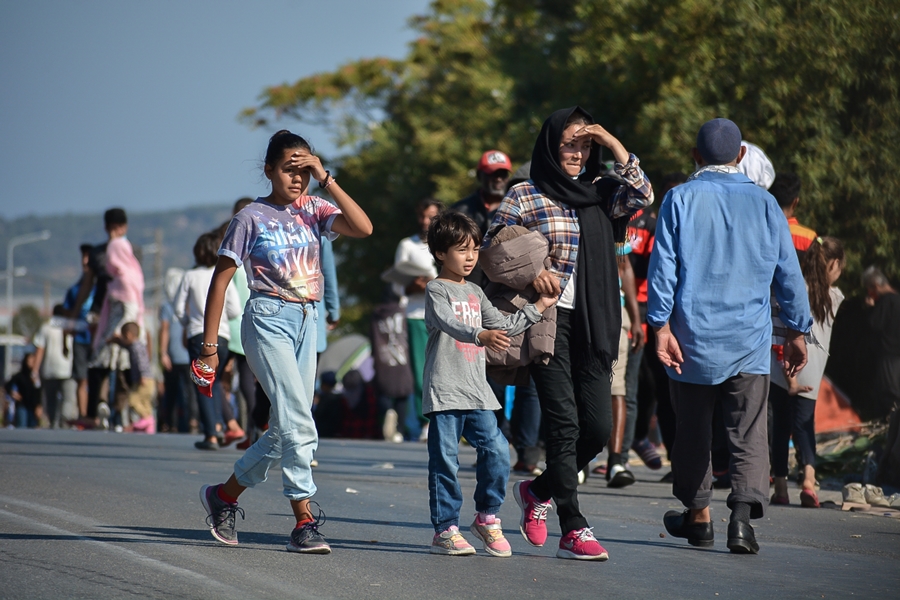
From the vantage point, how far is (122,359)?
1500 cm

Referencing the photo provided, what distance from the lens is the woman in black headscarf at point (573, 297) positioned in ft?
19.5

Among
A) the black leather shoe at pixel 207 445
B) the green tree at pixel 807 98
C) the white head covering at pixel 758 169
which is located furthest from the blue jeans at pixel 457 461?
the green tree at pixel 807 98

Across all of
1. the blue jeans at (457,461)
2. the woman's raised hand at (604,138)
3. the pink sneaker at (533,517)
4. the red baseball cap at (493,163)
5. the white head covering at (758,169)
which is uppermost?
the red baseball cap at (493,163)

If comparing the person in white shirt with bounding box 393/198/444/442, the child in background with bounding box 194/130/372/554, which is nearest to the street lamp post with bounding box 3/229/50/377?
the person in white shirt with bounding box 393/198/444/442

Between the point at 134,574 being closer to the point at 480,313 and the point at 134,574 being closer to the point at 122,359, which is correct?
the point at 480,313

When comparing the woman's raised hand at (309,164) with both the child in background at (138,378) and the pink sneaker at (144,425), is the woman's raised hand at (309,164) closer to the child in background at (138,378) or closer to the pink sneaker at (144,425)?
the child in background at (138,378)

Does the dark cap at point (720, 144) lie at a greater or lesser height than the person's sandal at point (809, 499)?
greater

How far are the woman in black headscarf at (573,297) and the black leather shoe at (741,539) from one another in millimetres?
779

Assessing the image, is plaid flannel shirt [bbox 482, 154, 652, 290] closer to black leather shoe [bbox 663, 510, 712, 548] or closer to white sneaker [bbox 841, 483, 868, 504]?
black leather shoe [bbox 663, 510, 712, 548]

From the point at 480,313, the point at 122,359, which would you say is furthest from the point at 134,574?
the point at 122,359

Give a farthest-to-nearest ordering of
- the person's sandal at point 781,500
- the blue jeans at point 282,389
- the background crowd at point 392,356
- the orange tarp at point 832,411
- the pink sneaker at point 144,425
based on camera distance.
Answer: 1. the pink sneaker at point 144,425
2. the orange tarp at point 832,411
3. the background crowd at point 392,356
4. the person's sandal at point 781,500
5. the blue jeans at point 282,389

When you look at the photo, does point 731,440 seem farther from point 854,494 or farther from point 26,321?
point 26,321

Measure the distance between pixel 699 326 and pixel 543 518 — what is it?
1.23m

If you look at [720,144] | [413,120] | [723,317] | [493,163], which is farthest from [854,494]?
[413,120]
